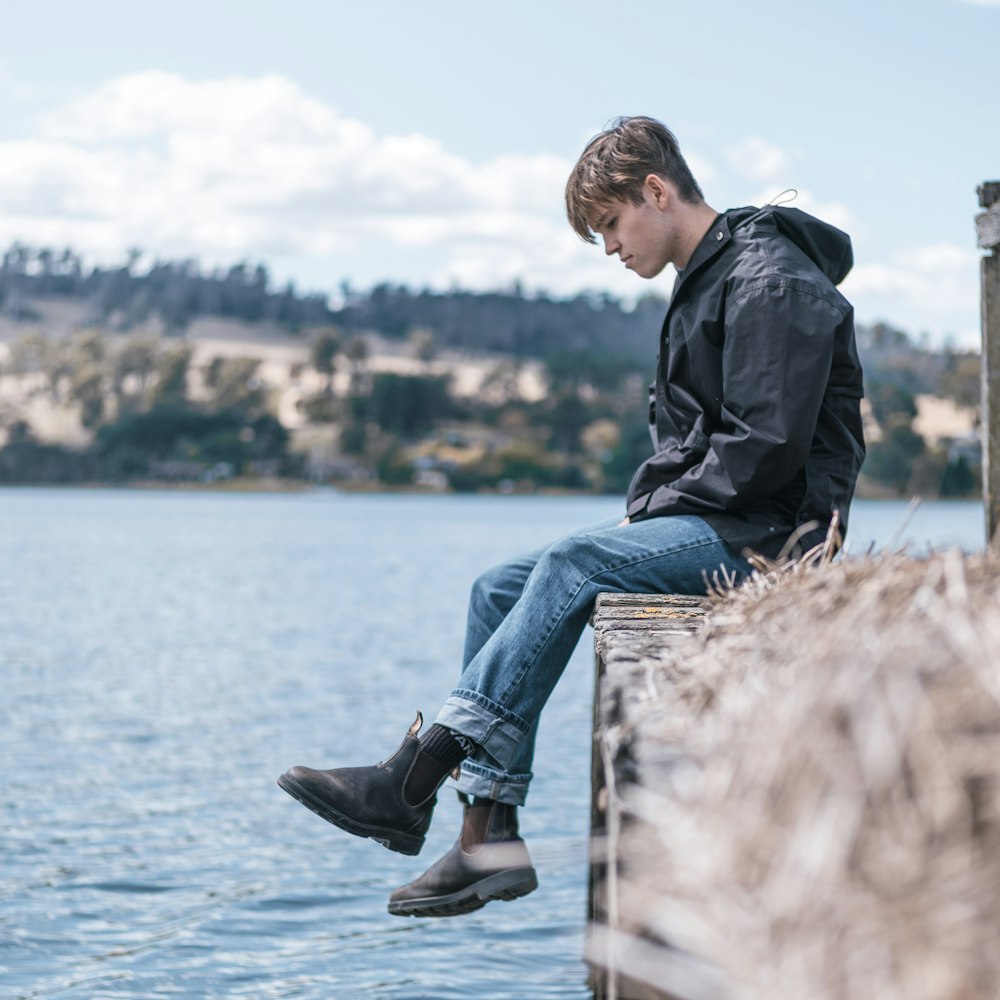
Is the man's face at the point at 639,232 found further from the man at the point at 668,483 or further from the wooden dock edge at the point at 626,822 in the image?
the wooden dock edge at the point at 626,822

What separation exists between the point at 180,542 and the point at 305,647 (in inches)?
1506

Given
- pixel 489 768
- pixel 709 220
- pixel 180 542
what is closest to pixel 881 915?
pixel 489 768

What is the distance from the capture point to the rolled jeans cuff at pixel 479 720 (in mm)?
3951

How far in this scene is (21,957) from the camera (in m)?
7.78

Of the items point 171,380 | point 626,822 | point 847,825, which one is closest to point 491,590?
point 626,822

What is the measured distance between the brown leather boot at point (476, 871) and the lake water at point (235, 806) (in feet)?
4.07

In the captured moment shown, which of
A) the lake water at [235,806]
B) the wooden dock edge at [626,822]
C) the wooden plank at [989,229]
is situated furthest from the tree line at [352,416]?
the wooden dock edge at [626,822]

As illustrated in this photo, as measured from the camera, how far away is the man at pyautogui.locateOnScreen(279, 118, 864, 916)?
13.1 ft

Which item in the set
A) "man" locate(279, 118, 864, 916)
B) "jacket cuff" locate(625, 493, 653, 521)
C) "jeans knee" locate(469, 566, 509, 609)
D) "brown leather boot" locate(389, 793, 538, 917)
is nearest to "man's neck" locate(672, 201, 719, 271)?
"man" locate(279, 118, 864, 916)

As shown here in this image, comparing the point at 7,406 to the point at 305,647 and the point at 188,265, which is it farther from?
the point at 305,647

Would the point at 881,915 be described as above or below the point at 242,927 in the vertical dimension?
above

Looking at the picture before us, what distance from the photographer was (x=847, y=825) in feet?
4.65

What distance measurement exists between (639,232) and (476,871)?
79.4 inches

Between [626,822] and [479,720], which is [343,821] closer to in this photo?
[479,720]
